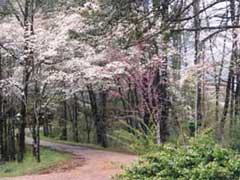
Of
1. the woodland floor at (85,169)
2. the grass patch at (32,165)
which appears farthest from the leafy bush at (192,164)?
the grass patch at (32,165)

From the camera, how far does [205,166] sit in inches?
222

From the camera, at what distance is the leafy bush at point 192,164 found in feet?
18.2

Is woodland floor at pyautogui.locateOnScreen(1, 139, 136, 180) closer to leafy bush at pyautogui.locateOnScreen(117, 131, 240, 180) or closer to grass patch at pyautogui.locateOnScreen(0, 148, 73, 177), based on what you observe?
grass patch at pyautogui.locateOnScreen(0, 148, 73, 177)

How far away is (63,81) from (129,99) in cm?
506

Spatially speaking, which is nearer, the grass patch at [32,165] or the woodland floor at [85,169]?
the woodland floor at [85,169]

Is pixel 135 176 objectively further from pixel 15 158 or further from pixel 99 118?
pixel 99 118

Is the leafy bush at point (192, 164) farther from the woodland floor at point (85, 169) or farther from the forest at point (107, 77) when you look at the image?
the woodland floor at point (85, 169)

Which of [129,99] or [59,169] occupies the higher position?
[129,99]

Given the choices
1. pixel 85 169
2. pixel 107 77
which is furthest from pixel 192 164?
pixel 107 77

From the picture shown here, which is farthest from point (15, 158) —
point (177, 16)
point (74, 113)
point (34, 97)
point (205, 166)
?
point (205, 166)

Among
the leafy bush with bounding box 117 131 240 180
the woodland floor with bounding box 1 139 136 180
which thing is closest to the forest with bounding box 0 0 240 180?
the woodland floor with bounding box 1 139 136 180

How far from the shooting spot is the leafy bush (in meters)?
5.54

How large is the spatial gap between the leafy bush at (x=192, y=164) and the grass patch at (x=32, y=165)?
9438 millimetres

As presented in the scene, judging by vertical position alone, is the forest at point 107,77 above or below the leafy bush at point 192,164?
above
